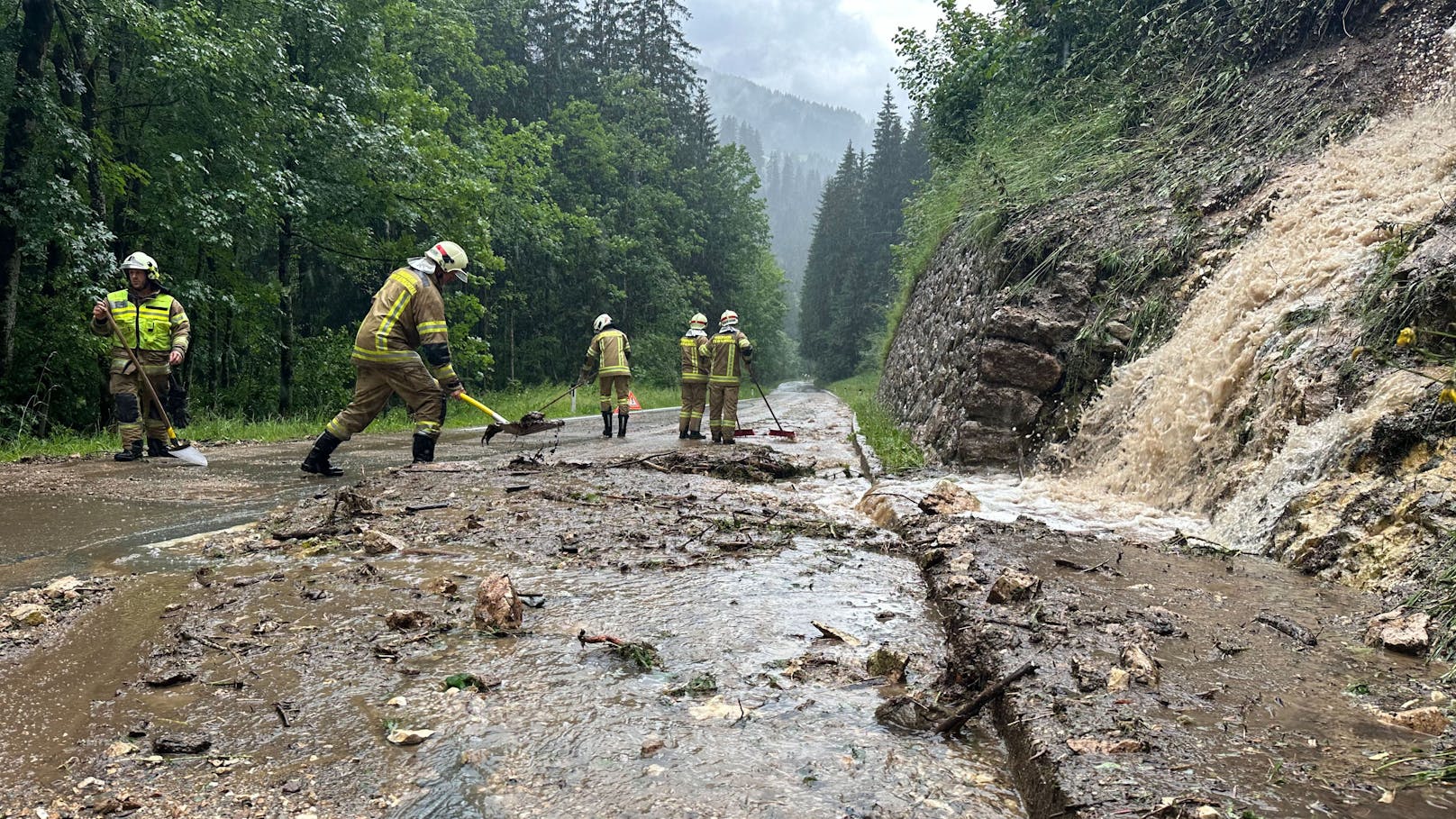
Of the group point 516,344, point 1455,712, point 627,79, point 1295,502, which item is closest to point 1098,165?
point 1295,502

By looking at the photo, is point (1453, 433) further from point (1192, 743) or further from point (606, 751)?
point (606, 751)

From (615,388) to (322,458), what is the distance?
639 cm

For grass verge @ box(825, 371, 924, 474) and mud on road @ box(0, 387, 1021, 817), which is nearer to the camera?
mud on road @ box(0, 387, 1021, 817)

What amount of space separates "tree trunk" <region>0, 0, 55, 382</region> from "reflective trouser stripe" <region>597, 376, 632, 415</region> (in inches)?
319

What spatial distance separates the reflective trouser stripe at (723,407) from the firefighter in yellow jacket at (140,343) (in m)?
6.95

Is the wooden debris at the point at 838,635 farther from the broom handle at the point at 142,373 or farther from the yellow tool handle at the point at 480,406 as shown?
the broom handle at the point at 142,373

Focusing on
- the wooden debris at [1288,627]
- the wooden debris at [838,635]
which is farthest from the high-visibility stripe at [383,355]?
the wooden debris at [1288,627]

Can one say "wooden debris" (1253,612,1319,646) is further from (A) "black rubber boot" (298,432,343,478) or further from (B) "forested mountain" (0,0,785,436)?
(B) "forested mountain" (0,0,785,436)

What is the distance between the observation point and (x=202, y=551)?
445 centimetres

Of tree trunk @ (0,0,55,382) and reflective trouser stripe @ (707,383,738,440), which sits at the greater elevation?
tree trunk @ (0,0,55,382)

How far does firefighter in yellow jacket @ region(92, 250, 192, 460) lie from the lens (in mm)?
8023

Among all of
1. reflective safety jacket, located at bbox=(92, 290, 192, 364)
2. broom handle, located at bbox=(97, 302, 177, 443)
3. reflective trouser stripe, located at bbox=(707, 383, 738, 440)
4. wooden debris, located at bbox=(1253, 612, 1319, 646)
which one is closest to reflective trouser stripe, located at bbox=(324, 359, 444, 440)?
broom handle, located at bbox=(97, 302, 177, 443)

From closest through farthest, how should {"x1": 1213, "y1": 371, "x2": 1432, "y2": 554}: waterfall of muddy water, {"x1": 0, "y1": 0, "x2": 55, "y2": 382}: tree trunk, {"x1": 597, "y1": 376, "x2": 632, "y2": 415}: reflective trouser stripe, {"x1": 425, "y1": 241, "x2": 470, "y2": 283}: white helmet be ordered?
{"x1": 1213, "y1": 371, "x2": 1432, "y2": 554}: waterfall of muddy water
{"x1": 425, "y1": 241, "x2": 470, "y2": 283}: white helmet
{"x1": 0, "y1": 0, "x2": 55, "y2": 382}: tree trunk
{"x1": 597, "y1": 376, "x2": 632, "y2": 415}: reflective trouser stripe

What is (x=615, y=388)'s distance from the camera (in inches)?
530
